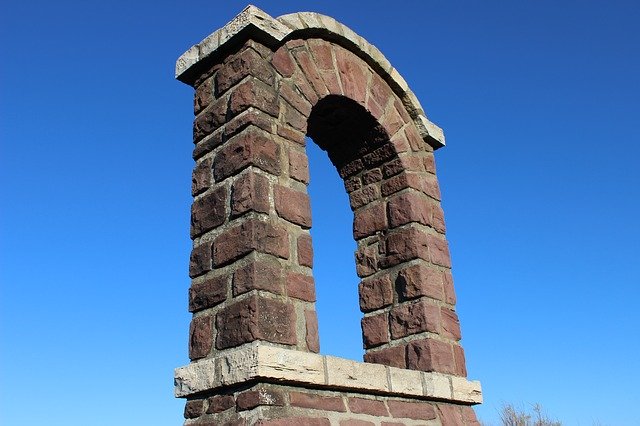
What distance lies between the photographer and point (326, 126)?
478cm

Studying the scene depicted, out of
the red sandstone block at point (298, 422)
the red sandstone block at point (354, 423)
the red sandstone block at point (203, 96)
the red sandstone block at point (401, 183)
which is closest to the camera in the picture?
the red sandstone block at point (298, 422)

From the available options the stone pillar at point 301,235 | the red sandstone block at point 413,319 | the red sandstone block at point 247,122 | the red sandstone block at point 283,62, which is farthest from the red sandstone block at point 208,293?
the red sandstone block at point 413,319

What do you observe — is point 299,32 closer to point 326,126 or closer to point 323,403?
point 326,126

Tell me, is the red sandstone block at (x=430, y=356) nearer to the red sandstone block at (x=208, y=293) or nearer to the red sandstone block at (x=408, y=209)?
the red sandstone block at (x=408, y=209)

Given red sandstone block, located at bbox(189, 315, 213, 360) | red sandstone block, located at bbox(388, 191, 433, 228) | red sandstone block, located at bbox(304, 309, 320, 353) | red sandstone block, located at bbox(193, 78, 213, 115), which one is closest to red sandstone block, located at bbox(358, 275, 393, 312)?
red sandstone block, located at bbox(388, 191, 433, 228)

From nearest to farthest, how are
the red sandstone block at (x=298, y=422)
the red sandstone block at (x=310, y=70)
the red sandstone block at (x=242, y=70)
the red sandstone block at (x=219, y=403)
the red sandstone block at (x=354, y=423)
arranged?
the red sandstone block at (x=298, y=422) < the red sandstone block at (x=219, y=403) < the red sandstone block at (x=354, y=423) < the red sandstone block at (x=242, y=70) < the red sandstone block at (x=310, y=70)

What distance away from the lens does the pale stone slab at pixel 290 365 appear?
3021mm

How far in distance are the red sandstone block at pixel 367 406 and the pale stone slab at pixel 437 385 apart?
43 centimetres

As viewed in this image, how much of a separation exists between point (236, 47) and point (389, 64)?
1427mm

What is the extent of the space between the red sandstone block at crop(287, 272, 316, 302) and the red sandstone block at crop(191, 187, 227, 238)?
1.68 ft

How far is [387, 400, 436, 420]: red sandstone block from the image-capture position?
3707mm

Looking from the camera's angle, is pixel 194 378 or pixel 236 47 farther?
pixel 236 47

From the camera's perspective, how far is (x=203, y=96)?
13.5 feet
